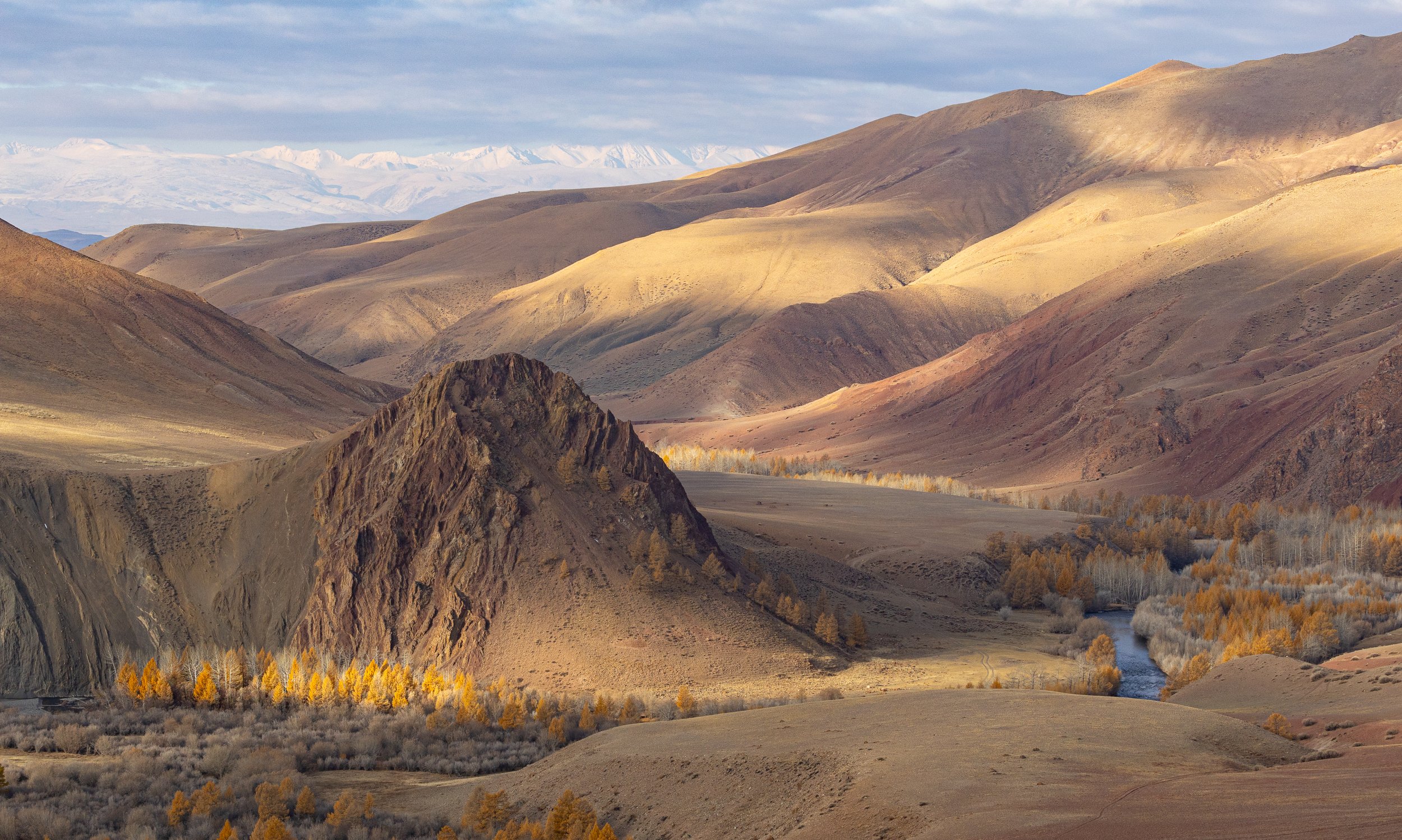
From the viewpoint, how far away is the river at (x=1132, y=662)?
118 ft

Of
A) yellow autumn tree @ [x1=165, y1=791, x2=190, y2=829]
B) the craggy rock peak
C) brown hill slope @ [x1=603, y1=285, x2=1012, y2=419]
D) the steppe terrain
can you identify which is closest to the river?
the steppe terrain

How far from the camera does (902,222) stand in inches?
6590

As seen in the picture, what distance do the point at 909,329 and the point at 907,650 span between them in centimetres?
9137

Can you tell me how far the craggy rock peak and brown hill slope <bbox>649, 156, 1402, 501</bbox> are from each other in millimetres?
40348

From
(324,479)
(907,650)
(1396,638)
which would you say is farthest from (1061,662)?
(324,479)

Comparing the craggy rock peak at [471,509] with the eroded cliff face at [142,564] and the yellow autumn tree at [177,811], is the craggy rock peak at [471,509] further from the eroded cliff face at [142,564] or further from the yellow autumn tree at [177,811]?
the yellow autumn tree at [177,811]

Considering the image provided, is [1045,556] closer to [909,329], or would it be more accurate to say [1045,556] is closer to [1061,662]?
[1061,662]

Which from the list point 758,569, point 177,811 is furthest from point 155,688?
point 758,569

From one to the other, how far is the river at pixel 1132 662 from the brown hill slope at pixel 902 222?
83.1 m

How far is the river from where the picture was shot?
35841 mm

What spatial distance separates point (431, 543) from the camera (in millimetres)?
36094

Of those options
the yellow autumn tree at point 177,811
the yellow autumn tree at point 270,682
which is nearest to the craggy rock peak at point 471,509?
the yellow autumn tree at point 270,682

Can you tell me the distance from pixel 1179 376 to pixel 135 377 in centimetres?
5645

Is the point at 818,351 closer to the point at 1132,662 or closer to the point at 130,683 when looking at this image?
the point at 1132,662
